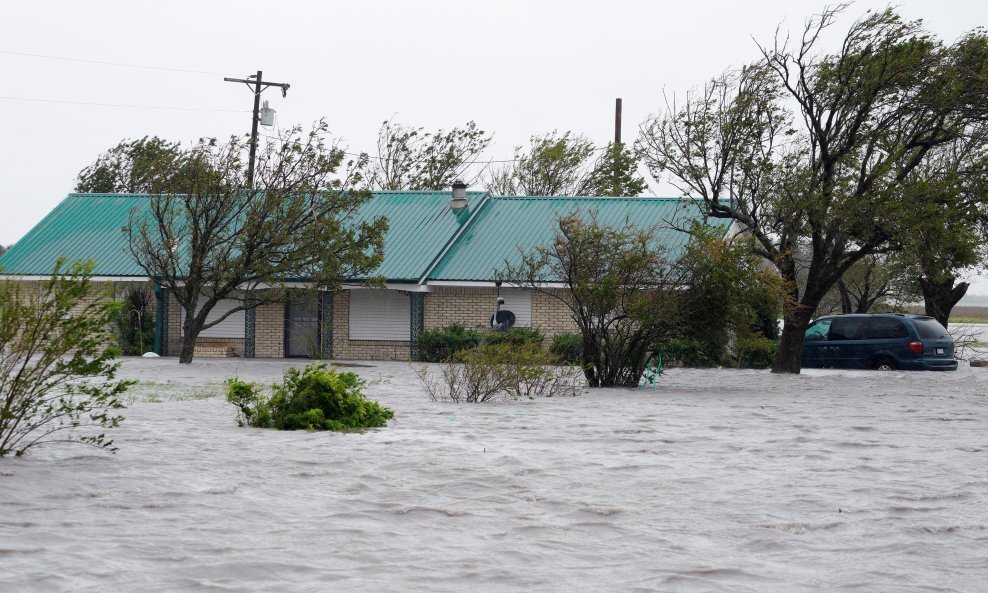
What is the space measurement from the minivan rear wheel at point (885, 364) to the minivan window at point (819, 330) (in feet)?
5.48

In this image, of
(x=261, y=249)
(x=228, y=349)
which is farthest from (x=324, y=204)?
(x=228, y=349)

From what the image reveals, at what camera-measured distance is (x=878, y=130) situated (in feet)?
81.1

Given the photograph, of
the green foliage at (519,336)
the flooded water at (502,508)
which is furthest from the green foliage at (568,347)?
the flooded water at (502,508)

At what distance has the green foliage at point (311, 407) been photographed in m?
12.0

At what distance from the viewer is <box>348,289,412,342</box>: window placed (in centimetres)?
3341

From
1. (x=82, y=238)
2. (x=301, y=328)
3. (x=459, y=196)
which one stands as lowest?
(x=301, y=328)

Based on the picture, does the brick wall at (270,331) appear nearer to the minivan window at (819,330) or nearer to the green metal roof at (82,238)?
the green metal roof at (82,238)

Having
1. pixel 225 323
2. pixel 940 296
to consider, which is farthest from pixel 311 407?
pixel 940 296

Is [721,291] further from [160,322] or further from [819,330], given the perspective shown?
[160,322]

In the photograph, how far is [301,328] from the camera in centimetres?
3416

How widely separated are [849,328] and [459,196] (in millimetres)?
13652

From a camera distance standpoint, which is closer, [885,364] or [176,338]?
[885,364]

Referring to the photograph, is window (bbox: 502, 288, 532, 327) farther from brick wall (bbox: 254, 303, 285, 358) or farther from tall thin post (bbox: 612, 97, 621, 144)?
tall thin post (bbox: 612, 97, 621, 144)

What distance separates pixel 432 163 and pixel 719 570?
1936 inches
